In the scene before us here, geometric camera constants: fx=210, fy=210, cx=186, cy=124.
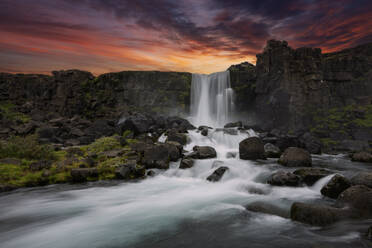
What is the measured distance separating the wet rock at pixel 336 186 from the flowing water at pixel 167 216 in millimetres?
365

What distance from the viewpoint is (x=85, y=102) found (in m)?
36.2

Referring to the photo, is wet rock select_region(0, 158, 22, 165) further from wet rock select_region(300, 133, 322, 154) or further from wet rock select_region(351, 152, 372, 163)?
wet rock select_region(300, 133, 322, 154)

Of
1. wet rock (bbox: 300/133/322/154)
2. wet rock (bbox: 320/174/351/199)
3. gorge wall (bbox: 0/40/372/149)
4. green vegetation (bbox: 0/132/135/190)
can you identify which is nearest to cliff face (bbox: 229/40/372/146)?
gorge wall (bbox: 0/40/372/149)

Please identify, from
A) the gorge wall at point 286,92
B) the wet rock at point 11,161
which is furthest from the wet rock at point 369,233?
the gorge wall at point 286,92

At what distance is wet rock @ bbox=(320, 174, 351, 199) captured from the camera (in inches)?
275

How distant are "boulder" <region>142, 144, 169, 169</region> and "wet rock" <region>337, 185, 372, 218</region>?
8.57 m

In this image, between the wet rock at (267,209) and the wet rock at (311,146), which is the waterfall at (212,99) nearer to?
the wet rock at (311,146)

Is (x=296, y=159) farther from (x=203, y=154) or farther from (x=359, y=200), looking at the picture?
(x=359, y=200)

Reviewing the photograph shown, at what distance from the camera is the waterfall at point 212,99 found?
98.4ft

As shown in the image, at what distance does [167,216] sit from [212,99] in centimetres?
2544

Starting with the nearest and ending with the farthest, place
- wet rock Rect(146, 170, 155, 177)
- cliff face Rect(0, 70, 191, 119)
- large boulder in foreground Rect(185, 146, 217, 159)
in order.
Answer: wet rock Rect(146, 170, 155, 177)
large boulder in foreground Rect(185, 146, 217, 159)
cliff face Rect(0, 70, 191, 119)

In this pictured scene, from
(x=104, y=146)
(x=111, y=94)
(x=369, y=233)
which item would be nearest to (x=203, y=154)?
(x=104, y=146)

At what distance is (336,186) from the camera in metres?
7.05

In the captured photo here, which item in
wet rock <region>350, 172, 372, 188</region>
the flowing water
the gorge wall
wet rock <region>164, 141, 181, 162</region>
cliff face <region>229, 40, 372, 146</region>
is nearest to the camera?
the flowing water
